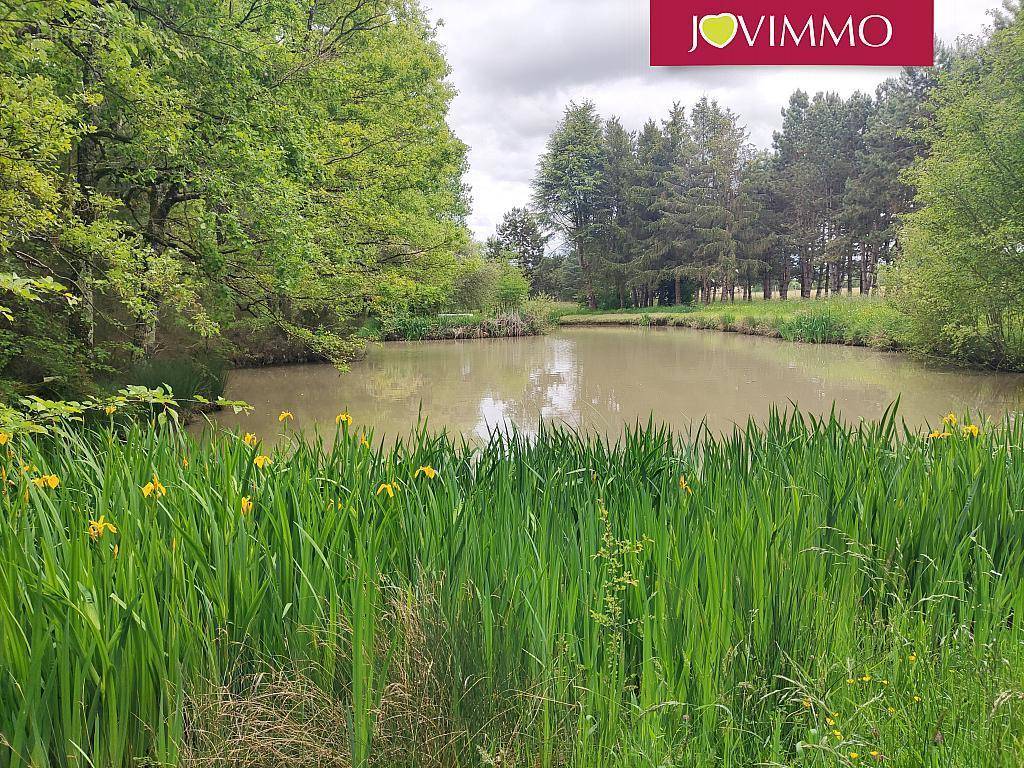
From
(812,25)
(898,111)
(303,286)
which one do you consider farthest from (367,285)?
(898,111)

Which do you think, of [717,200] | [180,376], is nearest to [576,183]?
[717,200]

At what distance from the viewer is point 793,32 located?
4688mm

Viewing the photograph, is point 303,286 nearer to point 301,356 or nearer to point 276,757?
point 301,356

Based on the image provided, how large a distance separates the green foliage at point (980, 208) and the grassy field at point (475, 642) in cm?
905

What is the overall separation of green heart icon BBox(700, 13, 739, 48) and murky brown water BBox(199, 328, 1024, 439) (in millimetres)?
2855

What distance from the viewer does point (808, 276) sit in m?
41.3

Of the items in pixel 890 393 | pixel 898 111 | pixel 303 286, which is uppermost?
pixel 898 111

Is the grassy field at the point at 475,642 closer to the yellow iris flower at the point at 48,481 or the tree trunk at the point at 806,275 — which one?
the yellow iris flower at the point at 48,481

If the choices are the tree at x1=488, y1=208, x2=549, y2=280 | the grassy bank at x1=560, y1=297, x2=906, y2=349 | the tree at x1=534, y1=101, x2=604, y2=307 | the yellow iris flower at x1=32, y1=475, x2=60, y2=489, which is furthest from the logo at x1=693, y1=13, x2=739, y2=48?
the tree at x1=488, y1=208, x2=549, y2=280

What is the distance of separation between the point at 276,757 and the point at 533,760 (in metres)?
0.53

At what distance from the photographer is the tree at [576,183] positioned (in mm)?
40594

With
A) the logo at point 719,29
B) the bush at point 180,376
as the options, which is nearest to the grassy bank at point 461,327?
the bush at point 180,376

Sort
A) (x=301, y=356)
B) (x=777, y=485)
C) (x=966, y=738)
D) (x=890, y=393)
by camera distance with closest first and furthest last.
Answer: (x=966, y=738)
(x=777, y=485)
(x=890, y=393)
(x=301, y=356)

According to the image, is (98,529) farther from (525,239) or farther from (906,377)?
(525,239)
